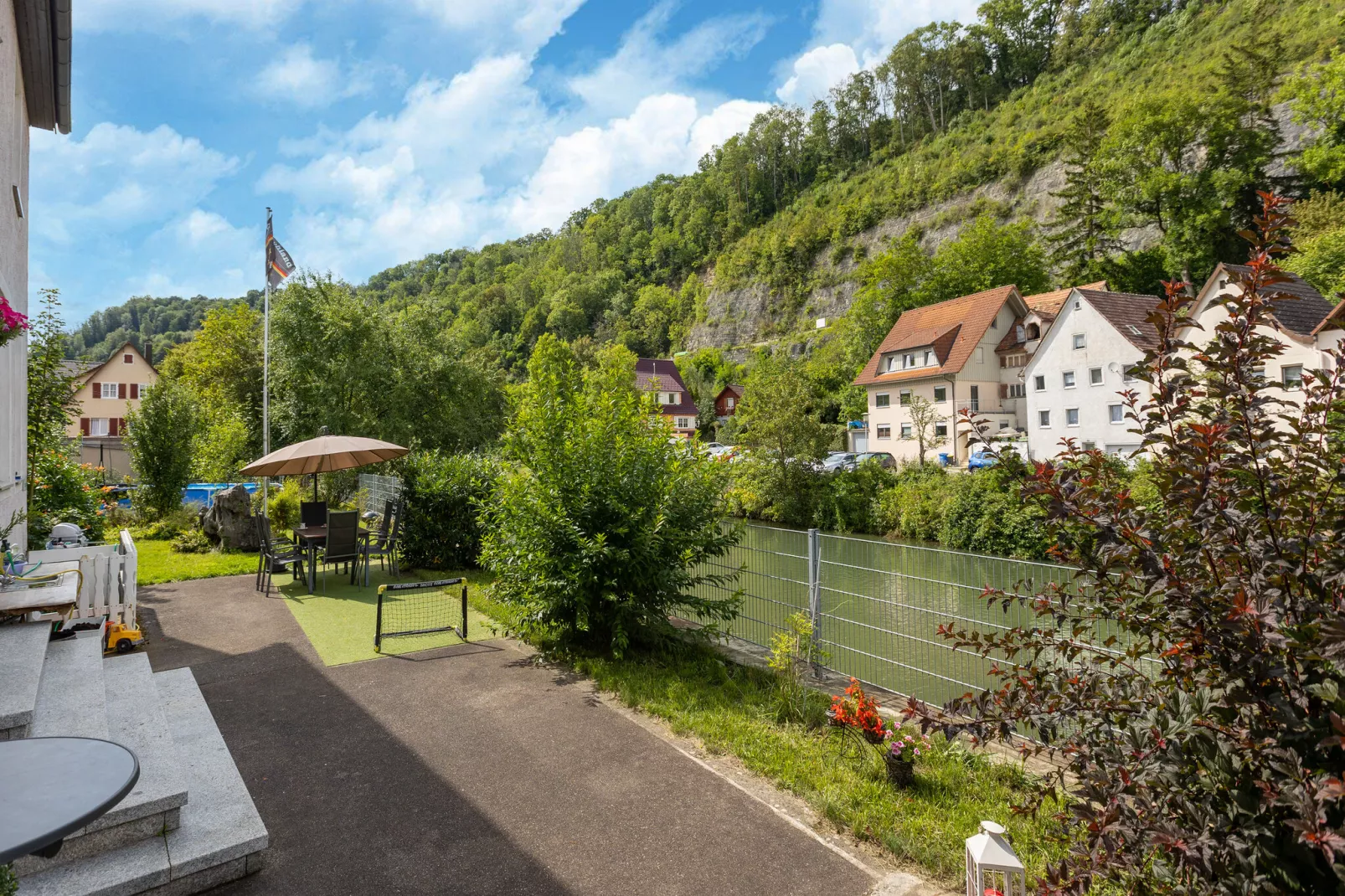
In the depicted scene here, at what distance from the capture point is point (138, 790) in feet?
11.1

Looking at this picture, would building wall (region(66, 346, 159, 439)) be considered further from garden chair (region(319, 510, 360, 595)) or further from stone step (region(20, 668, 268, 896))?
stone step (region(20, 668, 268, 896))

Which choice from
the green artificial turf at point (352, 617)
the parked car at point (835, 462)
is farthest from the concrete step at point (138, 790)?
the parked car at point (835, 462)

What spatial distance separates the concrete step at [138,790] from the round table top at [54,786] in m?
0.34

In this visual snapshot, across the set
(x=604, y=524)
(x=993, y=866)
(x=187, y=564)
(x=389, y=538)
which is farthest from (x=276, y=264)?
(x=993, y=866)

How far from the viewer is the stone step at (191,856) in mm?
2988

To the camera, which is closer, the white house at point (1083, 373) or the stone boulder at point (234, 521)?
the stone boulder at point (234, 521)

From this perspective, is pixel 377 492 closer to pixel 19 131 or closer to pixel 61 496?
pixel 61 496

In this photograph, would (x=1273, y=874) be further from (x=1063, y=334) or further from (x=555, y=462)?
(x=1063, y=334)

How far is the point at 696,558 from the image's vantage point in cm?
669

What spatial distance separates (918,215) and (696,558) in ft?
243

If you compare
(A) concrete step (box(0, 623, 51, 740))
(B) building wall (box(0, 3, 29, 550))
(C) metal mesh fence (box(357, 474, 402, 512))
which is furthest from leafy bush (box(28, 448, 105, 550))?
(A) concrete step (box(0, 623, 51, 740))

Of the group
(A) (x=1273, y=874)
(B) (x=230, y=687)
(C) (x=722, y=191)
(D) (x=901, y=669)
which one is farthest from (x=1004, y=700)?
(C) (x=722, y=191)

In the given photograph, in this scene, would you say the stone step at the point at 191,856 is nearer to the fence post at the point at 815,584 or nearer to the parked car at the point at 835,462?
the fence post at the point at 815,584

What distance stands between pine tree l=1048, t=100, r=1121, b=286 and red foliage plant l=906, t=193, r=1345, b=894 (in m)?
55.9
